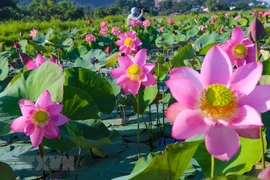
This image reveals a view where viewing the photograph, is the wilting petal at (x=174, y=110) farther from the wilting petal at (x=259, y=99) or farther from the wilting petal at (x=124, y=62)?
the wilting petal at (x=124, y=62)

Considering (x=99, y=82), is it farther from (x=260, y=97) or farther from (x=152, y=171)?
(x=260, y=97)

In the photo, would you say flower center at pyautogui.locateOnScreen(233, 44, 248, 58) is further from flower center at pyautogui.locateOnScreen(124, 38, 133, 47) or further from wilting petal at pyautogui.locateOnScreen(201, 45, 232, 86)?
flower center at pyautogui.locateOnScreen(124, 38, 133, 47)

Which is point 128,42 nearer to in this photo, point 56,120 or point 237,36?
point 237,36

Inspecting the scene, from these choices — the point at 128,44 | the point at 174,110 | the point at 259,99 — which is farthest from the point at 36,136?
the point at 128,44

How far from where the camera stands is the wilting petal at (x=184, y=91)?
0.59 metres

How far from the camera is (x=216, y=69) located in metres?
0.63

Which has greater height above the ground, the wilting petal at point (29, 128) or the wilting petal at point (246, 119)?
the wilting petal at point (246, 119)

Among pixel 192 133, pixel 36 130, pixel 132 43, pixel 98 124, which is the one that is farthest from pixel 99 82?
pixel 192 133

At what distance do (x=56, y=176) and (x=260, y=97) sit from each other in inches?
40.4

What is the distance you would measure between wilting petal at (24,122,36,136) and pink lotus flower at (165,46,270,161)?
471 mm

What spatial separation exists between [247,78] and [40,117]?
547mm

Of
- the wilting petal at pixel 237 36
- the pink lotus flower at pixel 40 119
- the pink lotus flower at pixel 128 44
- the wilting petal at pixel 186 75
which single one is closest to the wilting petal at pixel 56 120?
the pink lotus flower at pixel 40 119

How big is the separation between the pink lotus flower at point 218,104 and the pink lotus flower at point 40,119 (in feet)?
1.43

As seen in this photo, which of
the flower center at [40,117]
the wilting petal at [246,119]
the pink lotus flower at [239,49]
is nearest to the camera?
the wilting petal at [246,119]
